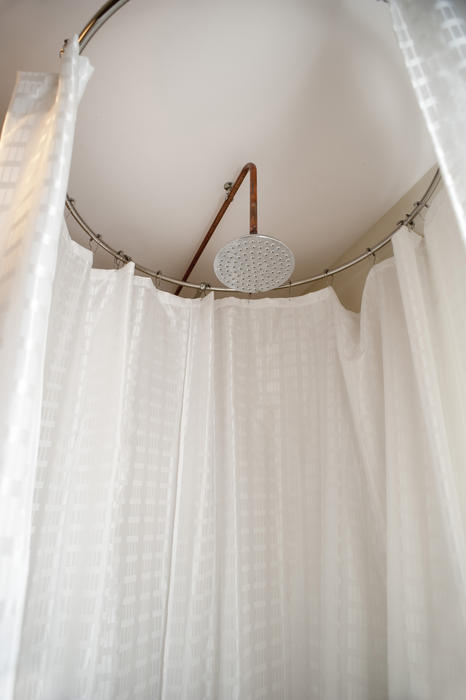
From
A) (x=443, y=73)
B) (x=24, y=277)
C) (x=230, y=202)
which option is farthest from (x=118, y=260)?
(x=443, y=73)

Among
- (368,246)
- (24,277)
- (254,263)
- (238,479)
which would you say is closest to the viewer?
(24,277)

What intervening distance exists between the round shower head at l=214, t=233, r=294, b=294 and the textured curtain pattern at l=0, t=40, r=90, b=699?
15.8 inches

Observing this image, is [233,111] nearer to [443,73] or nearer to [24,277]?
[443,73]

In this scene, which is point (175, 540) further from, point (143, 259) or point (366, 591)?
point (143, 259)

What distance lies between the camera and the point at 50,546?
86cm

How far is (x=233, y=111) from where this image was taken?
3.24ft

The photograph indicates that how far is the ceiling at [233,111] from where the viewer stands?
818 mm

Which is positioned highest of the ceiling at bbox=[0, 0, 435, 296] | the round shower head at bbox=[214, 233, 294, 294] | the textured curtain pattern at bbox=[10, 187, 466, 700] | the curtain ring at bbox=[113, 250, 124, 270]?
the ceiling at bbox=[0, 0, 435, 296]

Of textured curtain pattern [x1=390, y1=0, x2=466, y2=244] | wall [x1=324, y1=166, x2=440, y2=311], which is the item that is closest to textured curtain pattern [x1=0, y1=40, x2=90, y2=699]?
textured curtain pattern [x1=390, y1=0, x2=466, y2=244]

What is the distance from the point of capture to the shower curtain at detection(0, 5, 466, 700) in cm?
81

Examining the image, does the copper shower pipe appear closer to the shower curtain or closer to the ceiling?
the ceiling

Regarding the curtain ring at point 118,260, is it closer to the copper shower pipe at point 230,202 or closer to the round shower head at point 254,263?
the copper shower pipe at point 230,202

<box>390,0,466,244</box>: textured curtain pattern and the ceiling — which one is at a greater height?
the ceiling

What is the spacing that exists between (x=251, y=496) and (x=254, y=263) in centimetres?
73
